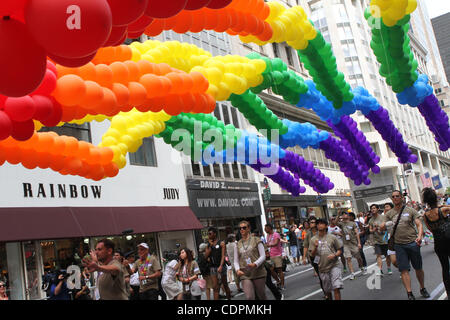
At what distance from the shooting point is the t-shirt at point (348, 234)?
1268cm

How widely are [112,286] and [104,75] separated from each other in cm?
264

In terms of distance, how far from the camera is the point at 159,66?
6.82m

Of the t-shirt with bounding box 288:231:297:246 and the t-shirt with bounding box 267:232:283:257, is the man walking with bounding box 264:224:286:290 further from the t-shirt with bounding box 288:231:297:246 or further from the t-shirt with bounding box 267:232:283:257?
the t-shirt with bounding box 288:231:297:246

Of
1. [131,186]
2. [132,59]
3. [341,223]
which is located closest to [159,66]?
[132,59]

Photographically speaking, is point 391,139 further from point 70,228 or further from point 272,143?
point 70,228

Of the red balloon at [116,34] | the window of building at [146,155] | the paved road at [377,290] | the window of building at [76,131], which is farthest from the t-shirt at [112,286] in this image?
the window of building at [146,155]

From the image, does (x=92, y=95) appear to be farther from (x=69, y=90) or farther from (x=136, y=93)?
(x=136, y=93)

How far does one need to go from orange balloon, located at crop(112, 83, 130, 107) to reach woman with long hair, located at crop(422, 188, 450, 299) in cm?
460

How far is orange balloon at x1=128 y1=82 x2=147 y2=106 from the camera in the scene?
619 centimetres

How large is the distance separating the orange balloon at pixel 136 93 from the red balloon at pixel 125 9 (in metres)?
3.09

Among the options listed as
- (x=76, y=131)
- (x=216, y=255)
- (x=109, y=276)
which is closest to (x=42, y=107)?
(x=109, y=276)

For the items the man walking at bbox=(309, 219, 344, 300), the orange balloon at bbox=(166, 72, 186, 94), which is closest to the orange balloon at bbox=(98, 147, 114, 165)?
the orange balloon at bbox=(166, 72, 186, 94)

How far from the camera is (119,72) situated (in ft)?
20.5
